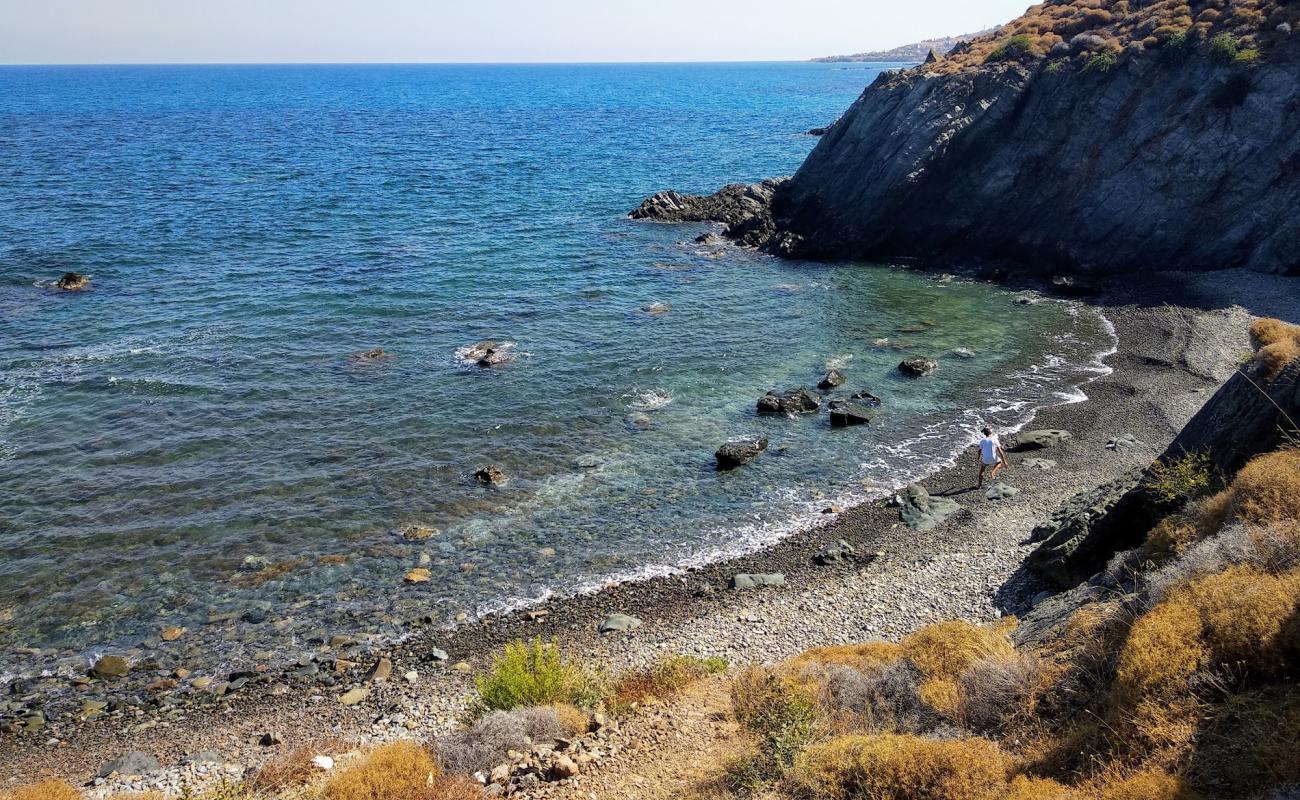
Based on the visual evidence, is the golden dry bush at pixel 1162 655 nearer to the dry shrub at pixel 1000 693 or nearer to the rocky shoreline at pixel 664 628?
the dry shrub at pixel 1000 693

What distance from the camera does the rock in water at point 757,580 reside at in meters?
21.8

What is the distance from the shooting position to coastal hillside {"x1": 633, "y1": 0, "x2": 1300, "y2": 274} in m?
42.2

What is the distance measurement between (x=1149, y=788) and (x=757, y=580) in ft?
45.2

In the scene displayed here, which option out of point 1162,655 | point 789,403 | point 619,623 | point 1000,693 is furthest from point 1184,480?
point 789,403

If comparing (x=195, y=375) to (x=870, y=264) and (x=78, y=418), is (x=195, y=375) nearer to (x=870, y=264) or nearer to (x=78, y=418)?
(x=78, y=418)

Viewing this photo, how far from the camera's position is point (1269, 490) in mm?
12664

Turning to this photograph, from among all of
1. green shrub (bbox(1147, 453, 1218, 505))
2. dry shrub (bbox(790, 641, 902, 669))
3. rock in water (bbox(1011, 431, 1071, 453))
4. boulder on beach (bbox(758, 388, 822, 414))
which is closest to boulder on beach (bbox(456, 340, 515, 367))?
boulder on beach (bbox(758, 388, 822, 414))

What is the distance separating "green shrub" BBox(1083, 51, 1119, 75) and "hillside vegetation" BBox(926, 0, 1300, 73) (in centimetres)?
12

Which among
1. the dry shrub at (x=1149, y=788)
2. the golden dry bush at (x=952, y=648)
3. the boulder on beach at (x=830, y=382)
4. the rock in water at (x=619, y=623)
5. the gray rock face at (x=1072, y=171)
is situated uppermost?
the gray rock face at (x=1072, y=171)

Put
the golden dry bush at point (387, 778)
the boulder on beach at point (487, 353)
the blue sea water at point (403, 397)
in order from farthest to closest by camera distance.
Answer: the boulder on beach at point (487, 353) → the blue sea water at point (403, 397) → the golden dry bush at point (387, 778)

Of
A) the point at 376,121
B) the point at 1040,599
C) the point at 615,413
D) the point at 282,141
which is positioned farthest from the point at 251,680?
the point at 376,121

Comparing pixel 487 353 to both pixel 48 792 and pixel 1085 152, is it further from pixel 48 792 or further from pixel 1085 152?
pixel 1085 152

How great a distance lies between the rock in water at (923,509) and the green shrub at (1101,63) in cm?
3560

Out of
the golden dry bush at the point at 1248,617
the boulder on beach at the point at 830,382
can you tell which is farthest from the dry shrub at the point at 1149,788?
the boulder on beach at the point at 830,382
